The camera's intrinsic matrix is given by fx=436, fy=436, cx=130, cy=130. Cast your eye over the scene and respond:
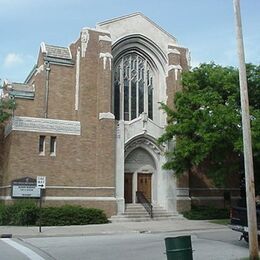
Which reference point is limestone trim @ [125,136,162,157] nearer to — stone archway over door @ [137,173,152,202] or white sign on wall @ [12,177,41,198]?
stone archway over door @ [137,173,152,202]

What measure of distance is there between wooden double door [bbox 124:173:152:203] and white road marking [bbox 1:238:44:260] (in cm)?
1392

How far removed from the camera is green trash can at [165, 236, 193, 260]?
29.2 feet

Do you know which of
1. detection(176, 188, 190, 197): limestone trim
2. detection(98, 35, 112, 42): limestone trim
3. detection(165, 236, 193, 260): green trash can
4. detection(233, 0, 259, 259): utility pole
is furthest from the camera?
detection(176, 188, 190, 197): limestone trim

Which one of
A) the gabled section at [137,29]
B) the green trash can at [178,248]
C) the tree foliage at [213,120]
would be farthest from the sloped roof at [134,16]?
the green trash can at [178,248]

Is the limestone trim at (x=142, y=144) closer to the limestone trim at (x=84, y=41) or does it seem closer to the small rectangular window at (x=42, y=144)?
the small rectangular window at (x=42, y=144)

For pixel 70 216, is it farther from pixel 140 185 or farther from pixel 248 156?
pixel 248 156

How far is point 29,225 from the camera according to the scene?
81.0ft

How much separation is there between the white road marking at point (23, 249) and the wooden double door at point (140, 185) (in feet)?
45.7

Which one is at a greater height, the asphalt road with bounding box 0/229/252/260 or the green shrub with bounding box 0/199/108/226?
→ the green shrub with bounding box 0/199/108/226

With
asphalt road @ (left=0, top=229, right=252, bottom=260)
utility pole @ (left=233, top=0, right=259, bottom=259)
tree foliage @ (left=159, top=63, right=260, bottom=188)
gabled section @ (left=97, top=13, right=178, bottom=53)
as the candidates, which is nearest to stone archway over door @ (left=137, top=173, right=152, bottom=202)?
tree foliage @ (left=159, top=63, right=260, bottom=188)

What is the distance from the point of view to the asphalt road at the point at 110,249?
13.0 meters

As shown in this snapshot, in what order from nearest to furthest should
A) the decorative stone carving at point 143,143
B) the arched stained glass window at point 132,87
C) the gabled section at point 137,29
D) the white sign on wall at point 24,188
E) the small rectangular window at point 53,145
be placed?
the white sign on wall at point 24,188 < the small rectangular window at point 53,145 < the decorative stone carving at point 143,143 < the gabled section at point 137,29 < the arched stained glass window at point 132,87

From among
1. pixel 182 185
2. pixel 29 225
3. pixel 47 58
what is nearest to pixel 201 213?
pixel 182 185

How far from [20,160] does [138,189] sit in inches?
362
